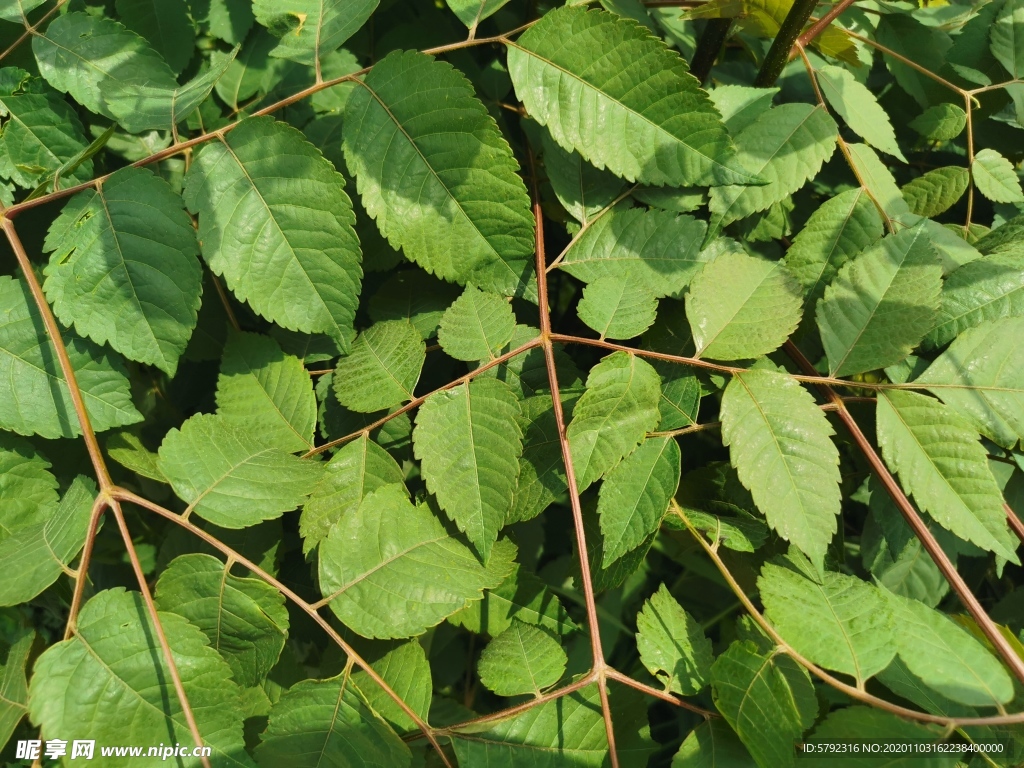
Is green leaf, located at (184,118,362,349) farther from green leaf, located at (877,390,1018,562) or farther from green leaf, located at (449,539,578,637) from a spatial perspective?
green leaf, located at (877,390,1018,562)

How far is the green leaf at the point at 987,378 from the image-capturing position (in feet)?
3.31

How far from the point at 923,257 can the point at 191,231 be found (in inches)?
41.4

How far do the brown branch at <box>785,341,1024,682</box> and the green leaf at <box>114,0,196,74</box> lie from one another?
114cm

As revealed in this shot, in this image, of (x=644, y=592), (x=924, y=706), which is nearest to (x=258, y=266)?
(x=924, y=706)

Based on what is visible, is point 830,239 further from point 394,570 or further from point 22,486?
point 22,486

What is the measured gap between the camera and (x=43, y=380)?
1.09 m

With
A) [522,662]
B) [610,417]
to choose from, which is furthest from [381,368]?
[522,662]

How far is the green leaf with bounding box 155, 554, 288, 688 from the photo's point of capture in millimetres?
994

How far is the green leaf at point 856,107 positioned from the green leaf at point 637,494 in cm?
64

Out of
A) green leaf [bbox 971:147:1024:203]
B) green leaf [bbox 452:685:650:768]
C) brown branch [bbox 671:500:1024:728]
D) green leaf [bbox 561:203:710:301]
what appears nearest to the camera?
brown branch [bbox 671:500:1024:728]

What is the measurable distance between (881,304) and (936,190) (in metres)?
0.37

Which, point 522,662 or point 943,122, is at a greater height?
point 943,122

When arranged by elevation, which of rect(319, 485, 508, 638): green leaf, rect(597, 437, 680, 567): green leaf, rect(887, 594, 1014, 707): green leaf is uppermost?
rect(597, 437, 680, 567): green leaf

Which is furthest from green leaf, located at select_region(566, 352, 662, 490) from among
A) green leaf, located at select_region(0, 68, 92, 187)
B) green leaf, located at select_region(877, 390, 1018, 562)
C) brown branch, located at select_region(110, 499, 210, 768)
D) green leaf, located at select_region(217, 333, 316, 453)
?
green leaf, located at select_region(0, 68, 92, 187)
